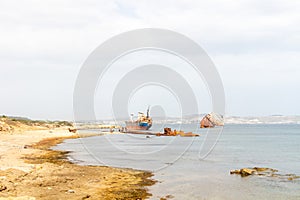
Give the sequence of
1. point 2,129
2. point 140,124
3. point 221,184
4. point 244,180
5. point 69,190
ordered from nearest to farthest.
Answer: point 69,190 → point 221,184 → point 244,180 → point 2,129 → point 140,124

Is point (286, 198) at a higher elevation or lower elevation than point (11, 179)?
lower

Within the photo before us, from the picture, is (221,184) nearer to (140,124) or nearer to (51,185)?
(51,185)

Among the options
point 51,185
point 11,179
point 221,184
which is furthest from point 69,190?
point 221,184

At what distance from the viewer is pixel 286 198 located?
2202cm

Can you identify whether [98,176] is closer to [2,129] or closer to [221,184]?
[221,184]

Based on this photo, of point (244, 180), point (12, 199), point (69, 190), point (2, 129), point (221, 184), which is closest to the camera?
point (12, 199)

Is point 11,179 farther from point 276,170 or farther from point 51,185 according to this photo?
point 276,170

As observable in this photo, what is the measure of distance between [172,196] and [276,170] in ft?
60.4

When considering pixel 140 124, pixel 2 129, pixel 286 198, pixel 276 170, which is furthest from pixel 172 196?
pixel 140 124

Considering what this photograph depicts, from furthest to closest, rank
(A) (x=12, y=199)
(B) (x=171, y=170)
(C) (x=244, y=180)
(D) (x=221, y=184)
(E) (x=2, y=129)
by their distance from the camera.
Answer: (E) (x=2, y=129) → (B) (x=171, y=170) → (C) (x=244, y=180) → (D) (x=221, y=184) → (A) (x=12, y=199)

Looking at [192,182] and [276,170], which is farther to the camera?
[276,170]

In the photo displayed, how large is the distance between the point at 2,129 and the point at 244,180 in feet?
234

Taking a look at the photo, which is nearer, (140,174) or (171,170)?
(140,174)

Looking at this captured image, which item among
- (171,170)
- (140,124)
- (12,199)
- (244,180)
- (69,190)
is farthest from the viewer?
(140,124)
